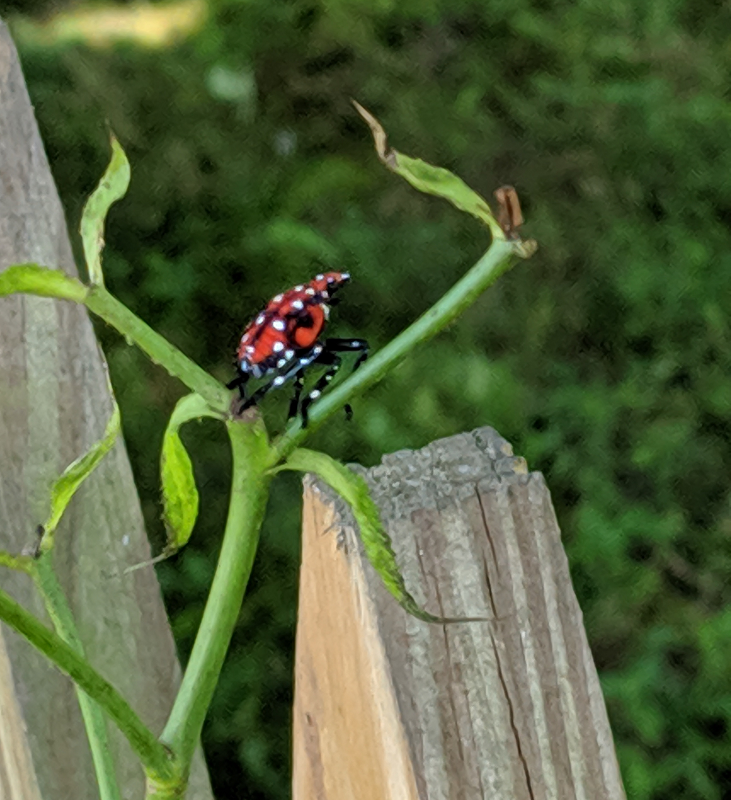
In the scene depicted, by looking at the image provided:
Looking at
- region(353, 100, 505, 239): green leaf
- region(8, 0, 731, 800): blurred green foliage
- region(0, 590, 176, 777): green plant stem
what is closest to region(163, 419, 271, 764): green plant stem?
region(0, 590, 176, 777): green plant stem

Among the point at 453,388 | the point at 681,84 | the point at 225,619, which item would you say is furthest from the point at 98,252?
the point at 681,84

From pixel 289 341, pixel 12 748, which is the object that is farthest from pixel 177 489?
pixel 12 748

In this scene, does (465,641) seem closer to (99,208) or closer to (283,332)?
(283,332)

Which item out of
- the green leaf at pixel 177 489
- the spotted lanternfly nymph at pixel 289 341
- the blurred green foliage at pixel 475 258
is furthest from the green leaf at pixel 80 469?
the blurred green foliage at pixel 475 258

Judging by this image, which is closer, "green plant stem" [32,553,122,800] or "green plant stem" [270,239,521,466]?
"green plant stem" [270,239,521,466]

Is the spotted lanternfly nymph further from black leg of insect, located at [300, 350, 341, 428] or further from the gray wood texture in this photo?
the gray wood texture

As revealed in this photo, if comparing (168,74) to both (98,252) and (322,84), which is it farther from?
(98,252)
